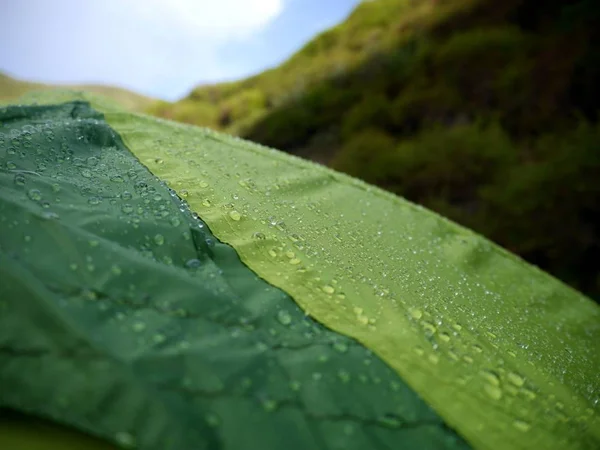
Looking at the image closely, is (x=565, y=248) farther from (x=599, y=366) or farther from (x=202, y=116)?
(x=202, y=116)

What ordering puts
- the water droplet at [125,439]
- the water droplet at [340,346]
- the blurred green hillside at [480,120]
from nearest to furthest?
1. the water droplet at [125,439]
2. the water droplet at [340,346]
3. the blurred green hillside at [480,120]

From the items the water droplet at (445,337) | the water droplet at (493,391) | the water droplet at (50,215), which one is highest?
the water droplet at (50,215)

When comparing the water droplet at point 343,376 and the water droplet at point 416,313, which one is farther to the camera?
the water droplet at point 416,313

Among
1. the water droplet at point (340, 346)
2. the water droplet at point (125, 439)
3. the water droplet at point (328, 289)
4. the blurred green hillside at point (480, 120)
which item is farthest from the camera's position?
the blurred green hillside at point (480, 120)

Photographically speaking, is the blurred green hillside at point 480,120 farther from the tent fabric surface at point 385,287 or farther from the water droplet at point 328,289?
the water droplet at point 328,289

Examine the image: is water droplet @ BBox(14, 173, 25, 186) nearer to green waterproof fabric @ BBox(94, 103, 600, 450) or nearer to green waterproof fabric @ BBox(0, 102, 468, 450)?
green waterproof fabric @ BBox(0, 102, 468, 450)

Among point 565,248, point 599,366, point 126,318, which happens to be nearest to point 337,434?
point 126,318

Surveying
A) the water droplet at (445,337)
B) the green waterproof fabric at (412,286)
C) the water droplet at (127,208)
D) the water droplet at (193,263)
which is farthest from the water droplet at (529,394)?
the water droplet at (127,208)
